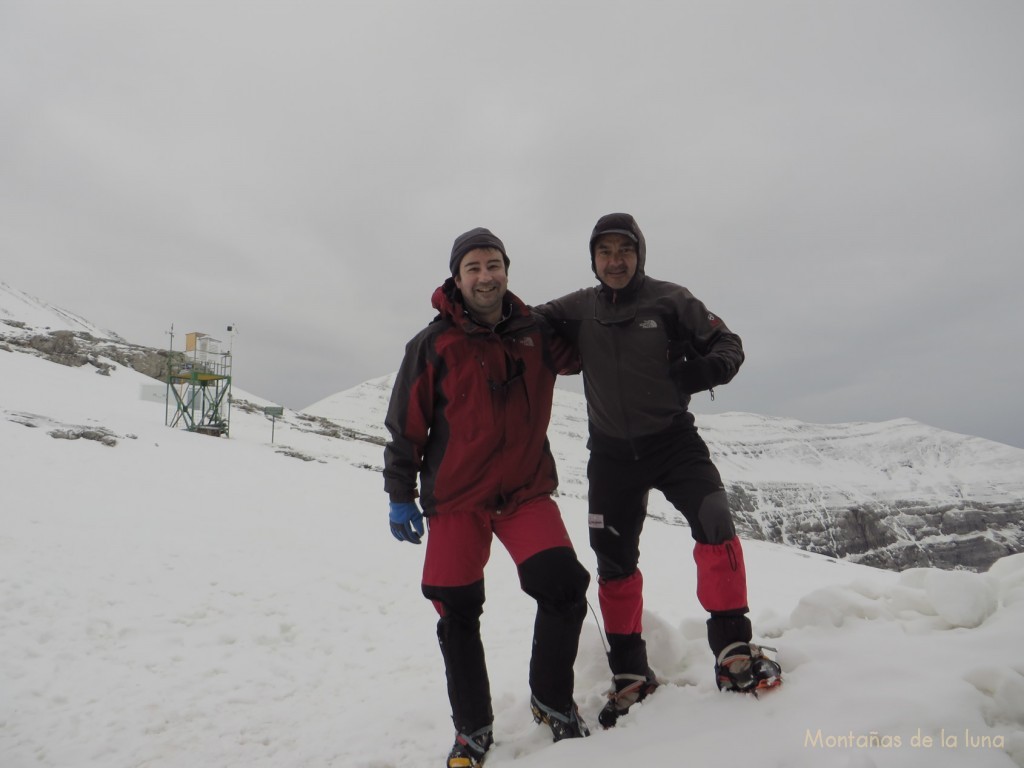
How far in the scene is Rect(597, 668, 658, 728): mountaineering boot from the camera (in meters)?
3.09

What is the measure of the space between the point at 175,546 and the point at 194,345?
19.7m

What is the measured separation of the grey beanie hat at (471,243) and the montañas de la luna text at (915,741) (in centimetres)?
281

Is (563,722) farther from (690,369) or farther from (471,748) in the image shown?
(690,369)

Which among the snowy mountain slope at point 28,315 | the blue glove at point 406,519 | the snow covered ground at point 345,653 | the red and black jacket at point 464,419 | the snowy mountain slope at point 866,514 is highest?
the snowy mountain slope at point 28,315

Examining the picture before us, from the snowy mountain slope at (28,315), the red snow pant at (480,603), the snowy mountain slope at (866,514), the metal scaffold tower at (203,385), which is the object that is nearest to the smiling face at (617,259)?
the red snow pant at (480,603)

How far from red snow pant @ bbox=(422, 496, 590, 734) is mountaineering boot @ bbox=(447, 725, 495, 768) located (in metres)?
0.04

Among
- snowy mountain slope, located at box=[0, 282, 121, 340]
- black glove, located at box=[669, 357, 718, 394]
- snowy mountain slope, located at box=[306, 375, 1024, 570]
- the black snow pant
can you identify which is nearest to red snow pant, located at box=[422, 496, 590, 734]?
the black snow pant

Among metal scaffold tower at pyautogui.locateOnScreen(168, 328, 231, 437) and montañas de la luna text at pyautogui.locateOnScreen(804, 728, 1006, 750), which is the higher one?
metal scaffold tower at pyautogui.locateOnScreen(168, 328, 231, 437)

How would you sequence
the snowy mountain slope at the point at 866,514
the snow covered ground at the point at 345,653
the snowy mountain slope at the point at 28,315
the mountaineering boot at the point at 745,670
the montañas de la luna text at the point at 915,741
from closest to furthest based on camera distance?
the montañas de la luna text at the point at 915,741
the snow covered ground at the point at 345,653
the mountaineering boot at the point at 745,670
the snowy mountain slope at the point at 28,315
the snowy mountain slope at the point at 866,514

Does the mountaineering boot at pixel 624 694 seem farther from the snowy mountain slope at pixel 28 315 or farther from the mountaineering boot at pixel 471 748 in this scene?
the snowy mountain slope at pixel 28 315

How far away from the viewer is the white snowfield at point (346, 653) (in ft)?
7.52

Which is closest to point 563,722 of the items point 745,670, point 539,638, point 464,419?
point 539,638

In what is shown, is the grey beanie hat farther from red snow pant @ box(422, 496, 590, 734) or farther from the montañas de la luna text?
the montañas de la luna text

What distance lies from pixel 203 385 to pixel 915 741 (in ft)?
87.7
